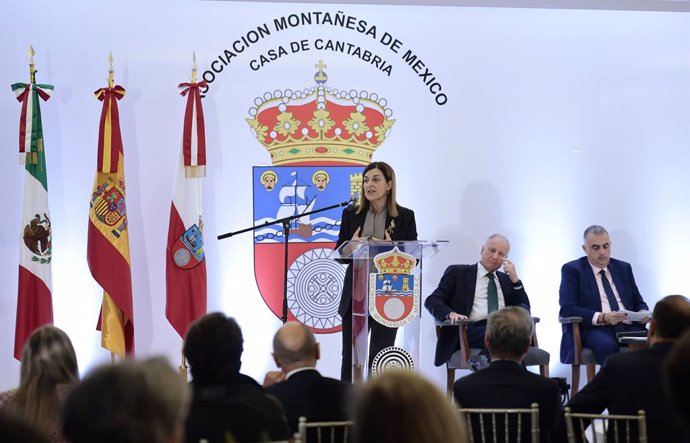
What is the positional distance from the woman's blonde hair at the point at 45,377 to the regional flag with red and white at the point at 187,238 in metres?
3.61

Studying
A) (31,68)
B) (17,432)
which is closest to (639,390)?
(17,432)

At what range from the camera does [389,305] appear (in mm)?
4949

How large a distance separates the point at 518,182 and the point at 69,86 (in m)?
3.55

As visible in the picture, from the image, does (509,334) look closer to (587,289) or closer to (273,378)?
(273,378)

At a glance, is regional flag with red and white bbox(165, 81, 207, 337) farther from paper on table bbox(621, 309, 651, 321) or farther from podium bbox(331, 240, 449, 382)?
paper on table bbox(621, 309, 651, 321)

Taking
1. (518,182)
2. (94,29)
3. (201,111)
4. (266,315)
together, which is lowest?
(266,315)

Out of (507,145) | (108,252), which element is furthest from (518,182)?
(108,252)

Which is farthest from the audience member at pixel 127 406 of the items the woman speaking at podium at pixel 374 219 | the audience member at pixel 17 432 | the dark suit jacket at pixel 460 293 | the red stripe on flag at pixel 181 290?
the red stripe on flag at pixel 181 290

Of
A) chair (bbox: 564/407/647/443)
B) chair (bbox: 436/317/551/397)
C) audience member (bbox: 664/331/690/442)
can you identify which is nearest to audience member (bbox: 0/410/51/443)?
audience member (bbox: 664/331/690/442)

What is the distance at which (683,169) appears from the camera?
7531mm

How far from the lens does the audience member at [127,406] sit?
157cm

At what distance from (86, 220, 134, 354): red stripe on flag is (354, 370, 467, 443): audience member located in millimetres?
5198

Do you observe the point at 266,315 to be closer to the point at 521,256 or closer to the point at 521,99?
the point at 521,256

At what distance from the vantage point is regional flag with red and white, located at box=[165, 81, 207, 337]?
6.71 metres
